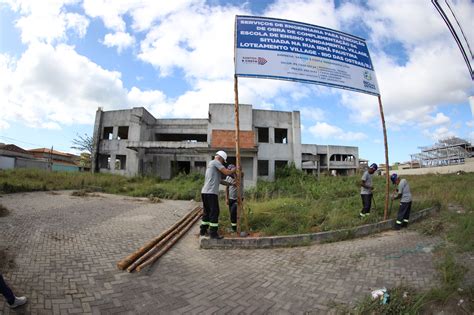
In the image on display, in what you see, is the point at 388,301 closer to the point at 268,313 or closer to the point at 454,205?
the point at 268,313

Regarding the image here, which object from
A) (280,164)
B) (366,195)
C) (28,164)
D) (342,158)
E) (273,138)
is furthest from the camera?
(342,158)

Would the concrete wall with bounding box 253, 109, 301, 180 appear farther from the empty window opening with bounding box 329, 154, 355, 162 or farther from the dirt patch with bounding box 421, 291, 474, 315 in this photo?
the empty window opening with bounding box 329, 154, 355, 162

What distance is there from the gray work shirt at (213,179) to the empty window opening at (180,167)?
15.5 metres

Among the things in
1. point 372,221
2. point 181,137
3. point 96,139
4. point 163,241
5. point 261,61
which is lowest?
point 163,241

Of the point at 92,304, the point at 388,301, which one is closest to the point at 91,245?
the point at 92,304

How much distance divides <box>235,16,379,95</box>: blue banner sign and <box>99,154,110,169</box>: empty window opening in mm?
20622

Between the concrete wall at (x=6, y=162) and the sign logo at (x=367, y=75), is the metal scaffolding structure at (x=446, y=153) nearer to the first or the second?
the sign logo at (x=367, y=75)

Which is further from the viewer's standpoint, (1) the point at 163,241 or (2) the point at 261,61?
(2) the point at 261,61

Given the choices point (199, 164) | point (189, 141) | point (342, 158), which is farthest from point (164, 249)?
point (342, 158)

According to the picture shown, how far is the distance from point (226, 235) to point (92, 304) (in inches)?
108

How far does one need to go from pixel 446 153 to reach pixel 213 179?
4178 cm

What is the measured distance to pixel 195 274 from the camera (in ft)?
10.7

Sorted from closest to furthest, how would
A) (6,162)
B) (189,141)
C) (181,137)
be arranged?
(189,141), (181,137), (6,162)

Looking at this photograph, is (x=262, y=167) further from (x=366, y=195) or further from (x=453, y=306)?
(x=453, y=306)
